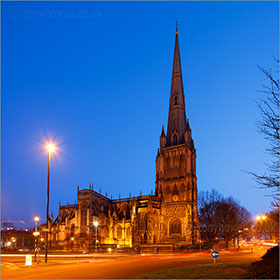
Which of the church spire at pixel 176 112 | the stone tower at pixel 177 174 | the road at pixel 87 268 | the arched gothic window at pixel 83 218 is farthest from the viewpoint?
the church spire at pixel 176 112

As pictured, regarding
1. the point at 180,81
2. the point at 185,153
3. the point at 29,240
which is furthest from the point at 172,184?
the point at 29,240

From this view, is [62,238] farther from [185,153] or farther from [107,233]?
[185,153]

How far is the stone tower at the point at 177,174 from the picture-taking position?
260ft

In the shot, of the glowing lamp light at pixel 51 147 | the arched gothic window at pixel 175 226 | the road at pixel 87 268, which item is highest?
the glowing lamp light at pixel 51 147

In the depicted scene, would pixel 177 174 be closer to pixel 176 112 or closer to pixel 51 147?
pixel 176 112

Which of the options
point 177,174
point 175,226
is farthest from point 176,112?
point 175,226

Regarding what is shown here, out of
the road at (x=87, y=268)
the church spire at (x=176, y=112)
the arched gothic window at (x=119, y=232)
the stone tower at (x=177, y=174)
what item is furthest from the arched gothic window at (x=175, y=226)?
the road at (x=87, y=268)

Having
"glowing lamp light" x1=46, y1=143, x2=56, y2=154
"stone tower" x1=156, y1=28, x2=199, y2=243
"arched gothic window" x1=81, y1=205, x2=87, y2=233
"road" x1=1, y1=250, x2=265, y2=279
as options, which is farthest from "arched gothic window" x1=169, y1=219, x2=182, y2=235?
"glowing lamp light" x1=46, y1=143, x2=56, y2=154

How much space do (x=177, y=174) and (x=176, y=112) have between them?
17944 millimetres

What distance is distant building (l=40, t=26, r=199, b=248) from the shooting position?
256 feet

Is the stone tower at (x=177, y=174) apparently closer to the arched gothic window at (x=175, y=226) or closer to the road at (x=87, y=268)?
the arched gothic window at (x=175, y=226)

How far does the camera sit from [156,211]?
82.1 metres

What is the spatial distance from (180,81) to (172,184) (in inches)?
1198

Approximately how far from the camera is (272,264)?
13.5m
